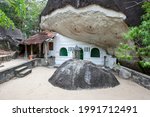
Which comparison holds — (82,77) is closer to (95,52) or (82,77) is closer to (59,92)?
(59,92)

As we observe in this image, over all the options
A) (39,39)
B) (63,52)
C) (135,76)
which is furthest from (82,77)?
(39,39)

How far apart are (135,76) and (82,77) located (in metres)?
3.29

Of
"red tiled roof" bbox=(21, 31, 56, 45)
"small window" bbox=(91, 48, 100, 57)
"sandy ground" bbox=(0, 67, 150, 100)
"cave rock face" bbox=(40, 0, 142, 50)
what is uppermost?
"cave rock face" bbox=(40, 0, 142, 50)

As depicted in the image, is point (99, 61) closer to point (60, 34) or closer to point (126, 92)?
point (60, 34)

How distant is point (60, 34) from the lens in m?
18.1

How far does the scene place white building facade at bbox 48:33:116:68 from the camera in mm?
17422

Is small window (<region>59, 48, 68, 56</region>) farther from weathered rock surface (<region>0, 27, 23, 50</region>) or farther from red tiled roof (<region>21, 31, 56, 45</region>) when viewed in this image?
weathered rock surface (<region>0, 27, 23, 50</region>)

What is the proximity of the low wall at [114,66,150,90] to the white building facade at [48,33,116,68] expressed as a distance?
2942mm

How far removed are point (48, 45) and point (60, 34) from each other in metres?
1.88

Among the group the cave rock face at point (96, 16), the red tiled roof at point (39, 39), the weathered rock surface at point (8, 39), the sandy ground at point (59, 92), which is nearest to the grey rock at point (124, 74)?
the sandy ground at point (59, 92)

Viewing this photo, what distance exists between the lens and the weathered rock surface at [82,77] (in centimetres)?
977

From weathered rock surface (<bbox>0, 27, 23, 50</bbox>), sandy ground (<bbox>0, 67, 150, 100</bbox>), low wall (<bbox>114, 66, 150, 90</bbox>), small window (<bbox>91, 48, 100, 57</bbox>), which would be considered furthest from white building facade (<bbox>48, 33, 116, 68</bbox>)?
weathered rock surface (<bbox>0, 27, 23, 50</bbox>)

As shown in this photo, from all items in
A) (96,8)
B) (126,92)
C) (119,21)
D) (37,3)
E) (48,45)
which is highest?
(37,3)

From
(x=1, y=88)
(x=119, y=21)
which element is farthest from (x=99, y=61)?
(x=1, y=88)
